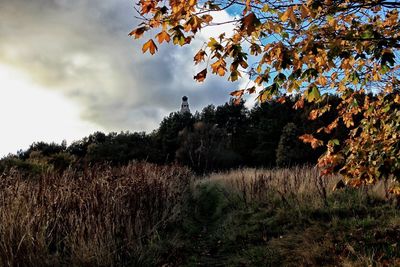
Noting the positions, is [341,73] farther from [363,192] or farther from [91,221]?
[91,221]

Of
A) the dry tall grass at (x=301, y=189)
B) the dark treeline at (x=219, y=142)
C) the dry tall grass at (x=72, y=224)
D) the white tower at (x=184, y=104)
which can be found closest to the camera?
the dry tall grass at (x=72, y=224)

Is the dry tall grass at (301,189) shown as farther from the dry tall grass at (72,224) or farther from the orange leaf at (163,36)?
the orange leaf at (163,36)

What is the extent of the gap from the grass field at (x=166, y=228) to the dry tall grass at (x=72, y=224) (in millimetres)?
12

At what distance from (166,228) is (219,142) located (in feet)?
93.9

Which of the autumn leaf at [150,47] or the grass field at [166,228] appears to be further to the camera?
the grass field at [166,228]

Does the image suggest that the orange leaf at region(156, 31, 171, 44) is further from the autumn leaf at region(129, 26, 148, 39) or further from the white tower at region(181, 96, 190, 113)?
the white tower at region(181, 96, 190, 113)

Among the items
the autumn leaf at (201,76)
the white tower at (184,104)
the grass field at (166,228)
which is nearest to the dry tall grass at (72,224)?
the grass field at (166,228)

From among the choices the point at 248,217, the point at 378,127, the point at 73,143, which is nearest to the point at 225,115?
the point at 73,143

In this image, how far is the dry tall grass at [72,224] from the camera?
13.1ft

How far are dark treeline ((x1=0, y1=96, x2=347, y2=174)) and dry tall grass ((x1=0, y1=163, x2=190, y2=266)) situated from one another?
22584mm

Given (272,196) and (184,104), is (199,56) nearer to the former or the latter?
(272,196)

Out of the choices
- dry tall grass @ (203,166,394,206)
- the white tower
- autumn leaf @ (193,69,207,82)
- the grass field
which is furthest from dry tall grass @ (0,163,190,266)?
the white tower

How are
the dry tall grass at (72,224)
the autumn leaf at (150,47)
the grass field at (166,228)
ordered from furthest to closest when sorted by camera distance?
the grass field at (166,228) → the dry tall grass at (72,224) → the autumn leaf at (150,47)

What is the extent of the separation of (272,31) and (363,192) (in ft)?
16.7
